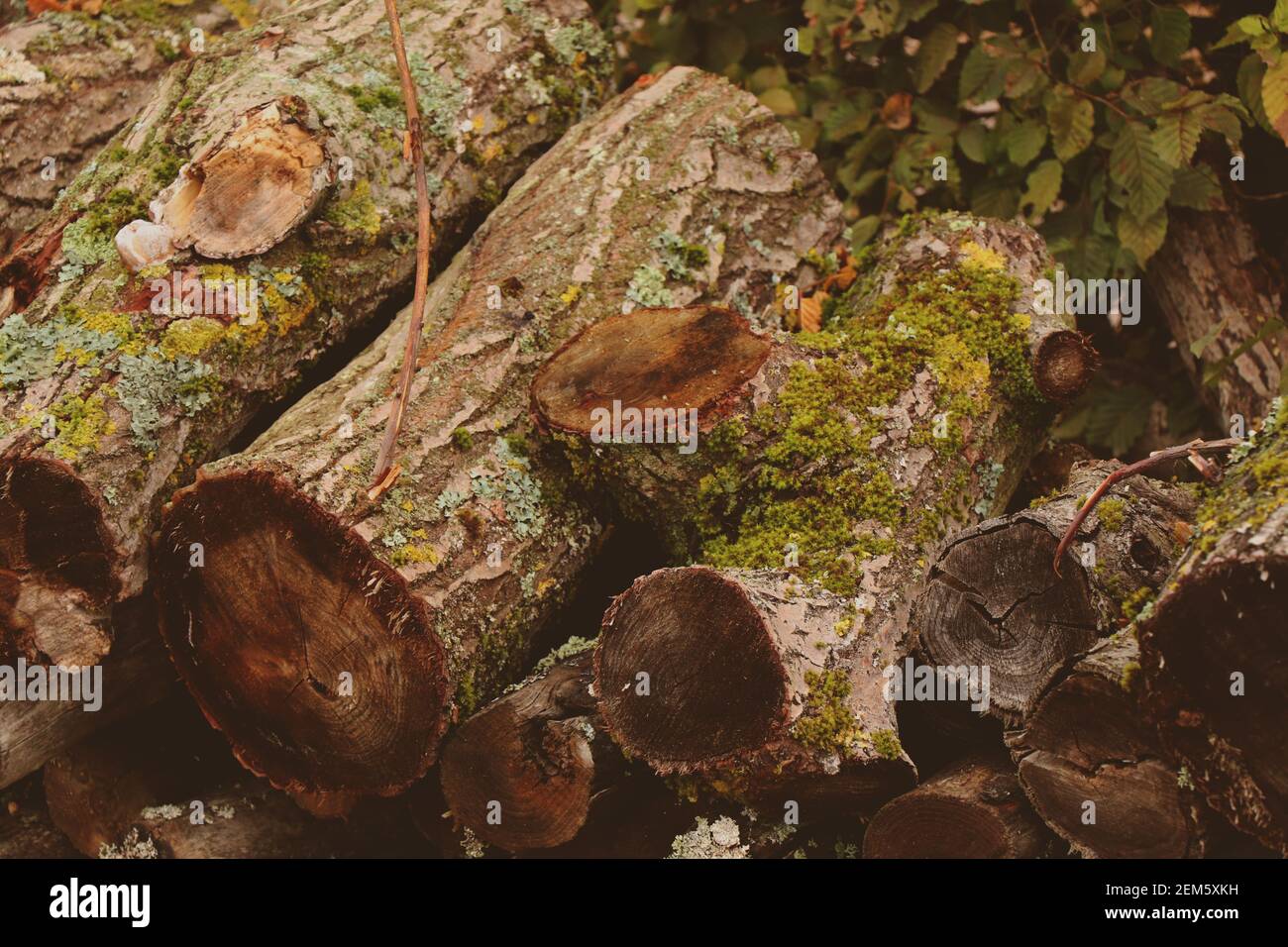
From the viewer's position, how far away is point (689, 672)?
7.46ft

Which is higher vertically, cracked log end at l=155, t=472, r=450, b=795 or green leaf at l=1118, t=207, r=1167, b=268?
green leaf at l=1118, t=207, r=1167, b=268

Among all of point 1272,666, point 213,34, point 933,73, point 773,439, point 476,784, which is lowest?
point 476,784

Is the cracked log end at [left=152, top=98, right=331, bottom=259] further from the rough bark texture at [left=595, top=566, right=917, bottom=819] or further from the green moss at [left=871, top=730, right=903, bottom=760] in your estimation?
the green moss at [left=871, top=730, right=903, bottom=760]

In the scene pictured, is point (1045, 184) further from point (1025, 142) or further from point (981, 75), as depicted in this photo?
point (981, 75)

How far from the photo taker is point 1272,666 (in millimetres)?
1888

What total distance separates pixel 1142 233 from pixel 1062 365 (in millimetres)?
1000

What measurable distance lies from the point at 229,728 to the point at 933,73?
2967 millimetres

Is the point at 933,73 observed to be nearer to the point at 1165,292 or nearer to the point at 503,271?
the point at 1165,292

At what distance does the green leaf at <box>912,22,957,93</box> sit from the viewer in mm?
3848

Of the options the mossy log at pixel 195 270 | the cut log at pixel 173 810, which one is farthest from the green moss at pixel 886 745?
the mossy log at pixel 195 270

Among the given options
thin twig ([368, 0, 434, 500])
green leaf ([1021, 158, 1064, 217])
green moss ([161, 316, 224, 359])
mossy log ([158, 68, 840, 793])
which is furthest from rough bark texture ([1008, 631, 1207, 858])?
green moss ([161, 316, 224, 359])

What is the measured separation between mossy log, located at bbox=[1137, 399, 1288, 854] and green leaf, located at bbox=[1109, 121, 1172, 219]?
1.72 meters

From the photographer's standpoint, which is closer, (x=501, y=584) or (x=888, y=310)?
(x=501, y=584)

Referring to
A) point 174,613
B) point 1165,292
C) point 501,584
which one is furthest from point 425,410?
→ point 1165,292
